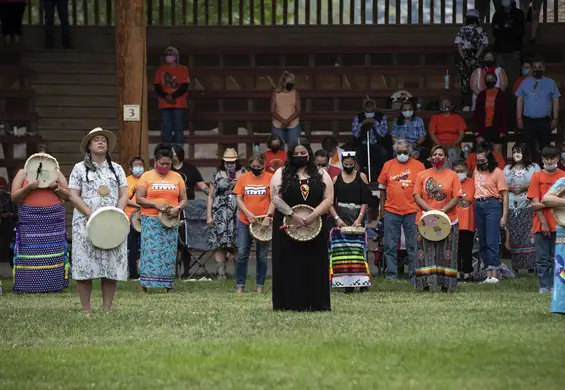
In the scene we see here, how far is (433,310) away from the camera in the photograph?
15.5 metres

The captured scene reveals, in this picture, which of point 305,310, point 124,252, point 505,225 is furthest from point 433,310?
point 505,225

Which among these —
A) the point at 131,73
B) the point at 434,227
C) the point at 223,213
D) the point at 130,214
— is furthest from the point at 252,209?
the point at 131,73

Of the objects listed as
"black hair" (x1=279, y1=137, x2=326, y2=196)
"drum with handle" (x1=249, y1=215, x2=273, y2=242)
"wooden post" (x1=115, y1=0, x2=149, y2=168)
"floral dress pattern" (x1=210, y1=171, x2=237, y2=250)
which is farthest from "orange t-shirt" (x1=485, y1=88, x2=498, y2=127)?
"black hair" (x1=279, y1=137, x2=326, y2=196)

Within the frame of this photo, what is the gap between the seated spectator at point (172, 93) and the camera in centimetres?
2645

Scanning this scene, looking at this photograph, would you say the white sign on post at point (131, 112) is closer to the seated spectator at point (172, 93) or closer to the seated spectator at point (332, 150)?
the seated spectator at point (172, 93)

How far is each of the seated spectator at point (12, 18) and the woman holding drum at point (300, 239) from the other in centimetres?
1385

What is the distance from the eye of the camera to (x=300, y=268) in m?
15.5

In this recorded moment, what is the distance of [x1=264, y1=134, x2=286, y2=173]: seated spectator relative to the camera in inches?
912

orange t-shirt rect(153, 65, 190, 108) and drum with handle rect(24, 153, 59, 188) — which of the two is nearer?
drum with handle rect(24, 153, 59, 188)

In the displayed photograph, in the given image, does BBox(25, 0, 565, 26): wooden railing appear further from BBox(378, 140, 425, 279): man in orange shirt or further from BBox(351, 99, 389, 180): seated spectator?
BBox(378, 140, 425, 279): man in orange shirt

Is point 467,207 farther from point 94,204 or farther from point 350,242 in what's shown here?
point 94,204

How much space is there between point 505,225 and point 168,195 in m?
5.29

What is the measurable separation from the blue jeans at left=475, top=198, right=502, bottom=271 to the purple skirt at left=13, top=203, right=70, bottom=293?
247 inches

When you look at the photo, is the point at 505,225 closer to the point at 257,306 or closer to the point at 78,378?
the point at 257,306
